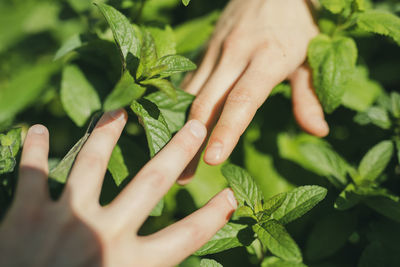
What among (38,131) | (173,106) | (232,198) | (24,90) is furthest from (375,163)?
(24,90)

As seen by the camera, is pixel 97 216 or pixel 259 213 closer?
pixel 97 216

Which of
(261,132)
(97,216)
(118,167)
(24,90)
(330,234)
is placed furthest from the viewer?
(24,90)

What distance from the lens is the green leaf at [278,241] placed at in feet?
4.37

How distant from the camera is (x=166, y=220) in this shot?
214 centimetres

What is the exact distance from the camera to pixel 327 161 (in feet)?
6.14

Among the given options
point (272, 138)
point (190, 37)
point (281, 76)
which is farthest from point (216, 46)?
point (272, 138)

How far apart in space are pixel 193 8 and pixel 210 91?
4.72 ft

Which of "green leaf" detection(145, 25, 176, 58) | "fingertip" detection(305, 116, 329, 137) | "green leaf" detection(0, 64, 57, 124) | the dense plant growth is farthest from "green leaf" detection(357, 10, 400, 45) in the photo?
"green leaf" detection(0, 64, 57, 124)

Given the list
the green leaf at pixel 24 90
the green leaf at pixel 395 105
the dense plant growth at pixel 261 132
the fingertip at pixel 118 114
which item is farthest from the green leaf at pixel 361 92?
the green leaf at pixel 24 90

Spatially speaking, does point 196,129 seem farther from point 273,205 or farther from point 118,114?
point 273,205

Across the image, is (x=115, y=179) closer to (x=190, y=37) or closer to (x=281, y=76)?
(x=281, y=76)

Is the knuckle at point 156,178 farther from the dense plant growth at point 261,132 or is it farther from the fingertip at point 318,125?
the fingertip at point 318,125

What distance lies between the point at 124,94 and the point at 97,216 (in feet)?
1.50

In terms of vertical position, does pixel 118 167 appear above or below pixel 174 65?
below
